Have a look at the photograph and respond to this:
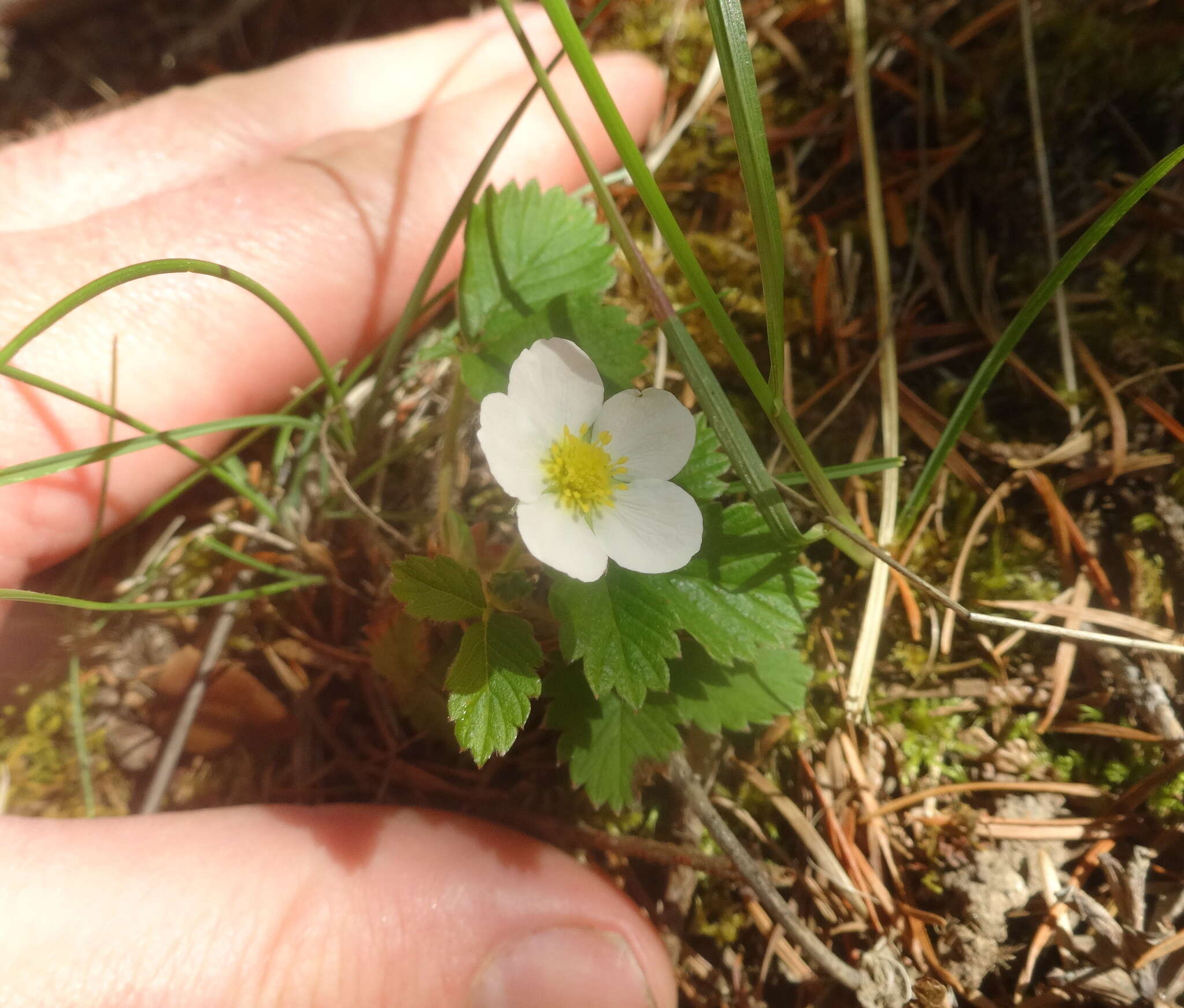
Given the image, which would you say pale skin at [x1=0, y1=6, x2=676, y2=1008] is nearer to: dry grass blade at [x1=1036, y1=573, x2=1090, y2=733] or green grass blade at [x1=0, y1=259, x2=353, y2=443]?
green grass blade at [x1=0, y1=259, x2=353, y2=443]

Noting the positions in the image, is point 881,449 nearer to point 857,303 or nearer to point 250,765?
point 857,303

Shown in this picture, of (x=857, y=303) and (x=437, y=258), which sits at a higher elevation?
(x=437, y=258)

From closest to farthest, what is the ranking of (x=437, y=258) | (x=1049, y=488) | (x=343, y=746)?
1. (x=437, y=258)
2. (x=1049, y=488)
3. (x=343, y=746)

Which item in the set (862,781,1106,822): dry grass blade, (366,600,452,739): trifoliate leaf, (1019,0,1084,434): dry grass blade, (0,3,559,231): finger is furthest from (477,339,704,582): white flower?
(0,3,559,231): finger

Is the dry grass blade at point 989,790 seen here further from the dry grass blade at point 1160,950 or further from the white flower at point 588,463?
the white flower at point 588,463

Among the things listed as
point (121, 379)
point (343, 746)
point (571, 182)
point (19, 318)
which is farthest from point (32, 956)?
point (571, 182)

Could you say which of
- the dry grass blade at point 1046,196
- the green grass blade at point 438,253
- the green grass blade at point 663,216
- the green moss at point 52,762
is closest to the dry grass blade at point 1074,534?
the dry grass blade at point 1046,196

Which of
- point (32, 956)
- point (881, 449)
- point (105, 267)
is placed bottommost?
point (32, 956)
